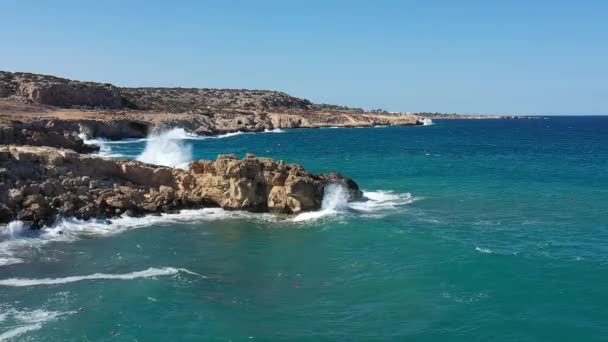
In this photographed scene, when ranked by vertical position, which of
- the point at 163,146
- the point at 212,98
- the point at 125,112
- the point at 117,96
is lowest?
the point at 163,146

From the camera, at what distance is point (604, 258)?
81.3 feet

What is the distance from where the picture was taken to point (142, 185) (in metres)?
35.5

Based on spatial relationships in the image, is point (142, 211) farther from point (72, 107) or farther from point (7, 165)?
point (72, 107)

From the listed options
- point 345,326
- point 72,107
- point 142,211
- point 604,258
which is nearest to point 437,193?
point 604,258

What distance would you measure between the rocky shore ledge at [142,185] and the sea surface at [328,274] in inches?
42.5

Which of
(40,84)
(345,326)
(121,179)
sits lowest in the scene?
(345,326)

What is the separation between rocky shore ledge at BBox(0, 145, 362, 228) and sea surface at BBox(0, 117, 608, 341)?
108 centimetres

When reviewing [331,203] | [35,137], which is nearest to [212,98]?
[35,137]

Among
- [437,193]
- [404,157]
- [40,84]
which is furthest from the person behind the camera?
[40,84]

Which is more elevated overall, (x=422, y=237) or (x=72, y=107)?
(x=72, y=107)

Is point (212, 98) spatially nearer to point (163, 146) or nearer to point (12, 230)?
point (163, 146)

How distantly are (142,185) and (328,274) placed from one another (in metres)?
16.9

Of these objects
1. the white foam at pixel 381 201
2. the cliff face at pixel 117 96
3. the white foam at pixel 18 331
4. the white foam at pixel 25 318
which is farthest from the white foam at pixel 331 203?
the cliff face at pixel 117 96

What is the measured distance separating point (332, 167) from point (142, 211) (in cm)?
2851
